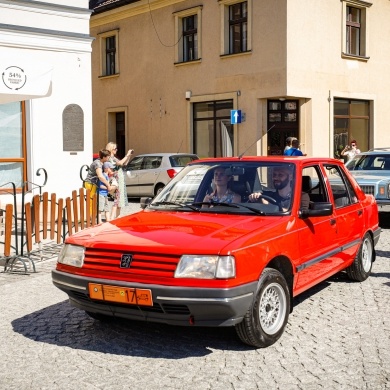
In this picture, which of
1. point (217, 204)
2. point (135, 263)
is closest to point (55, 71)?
point (217, 204)

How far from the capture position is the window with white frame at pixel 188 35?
25116 millimetres

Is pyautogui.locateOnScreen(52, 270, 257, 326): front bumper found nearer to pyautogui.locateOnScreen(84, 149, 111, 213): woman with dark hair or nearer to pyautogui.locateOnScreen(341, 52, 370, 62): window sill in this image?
pyautogui.locateOnScreen(84, 149, 111, 213): woman with dark hair

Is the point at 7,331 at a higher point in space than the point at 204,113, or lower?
lower

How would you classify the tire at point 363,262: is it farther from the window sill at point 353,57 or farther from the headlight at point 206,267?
the window sill at point 353,57

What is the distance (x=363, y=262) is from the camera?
25.2 feet

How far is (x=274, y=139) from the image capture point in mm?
23531

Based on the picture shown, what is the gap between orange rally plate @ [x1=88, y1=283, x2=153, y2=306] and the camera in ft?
15.8

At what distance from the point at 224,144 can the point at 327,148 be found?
3.76m

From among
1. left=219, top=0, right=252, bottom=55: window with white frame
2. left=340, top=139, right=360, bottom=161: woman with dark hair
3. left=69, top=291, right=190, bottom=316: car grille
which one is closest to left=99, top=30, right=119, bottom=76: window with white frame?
left=219, top=0, right=252, bottom=55: window with white frame

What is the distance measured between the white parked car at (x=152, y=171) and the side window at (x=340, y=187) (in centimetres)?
1225

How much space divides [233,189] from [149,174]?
14354 mm

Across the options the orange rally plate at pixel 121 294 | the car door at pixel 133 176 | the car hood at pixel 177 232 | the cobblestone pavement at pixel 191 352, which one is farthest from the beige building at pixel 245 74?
the orange rally plate at pixel 121 294

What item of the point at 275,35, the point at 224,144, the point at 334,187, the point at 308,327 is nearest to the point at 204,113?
the point at 224,144

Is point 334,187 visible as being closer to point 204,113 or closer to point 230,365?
point 230,365
